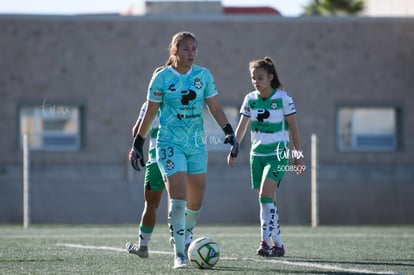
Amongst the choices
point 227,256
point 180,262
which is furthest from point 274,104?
point 180,262

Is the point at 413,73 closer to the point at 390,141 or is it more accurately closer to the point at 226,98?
the point at 390,141

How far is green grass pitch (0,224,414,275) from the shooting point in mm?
9602

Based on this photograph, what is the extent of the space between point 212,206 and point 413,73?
721 cm

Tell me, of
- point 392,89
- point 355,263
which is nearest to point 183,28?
point 392,89

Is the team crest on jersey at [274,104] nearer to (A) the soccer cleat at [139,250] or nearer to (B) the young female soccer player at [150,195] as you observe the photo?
(B) the young female soccer player at [150,195]

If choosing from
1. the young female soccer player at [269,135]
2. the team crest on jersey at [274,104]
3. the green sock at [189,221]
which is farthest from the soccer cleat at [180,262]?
the team crest on jersey at [274,104]

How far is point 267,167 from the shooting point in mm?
11641

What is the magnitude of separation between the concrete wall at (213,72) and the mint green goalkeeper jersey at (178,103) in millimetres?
17277

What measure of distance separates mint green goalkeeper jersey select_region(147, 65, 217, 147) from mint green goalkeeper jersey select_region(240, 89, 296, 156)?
2.03m

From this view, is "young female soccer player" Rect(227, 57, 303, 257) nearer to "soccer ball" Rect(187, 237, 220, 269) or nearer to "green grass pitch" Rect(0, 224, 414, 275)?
"green grass pitch" Rect(0, 224, 414, 275)

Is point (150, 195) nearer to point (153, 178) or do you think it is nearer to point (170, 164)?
point (153, 178)

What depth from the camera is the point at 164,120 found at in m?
9.72

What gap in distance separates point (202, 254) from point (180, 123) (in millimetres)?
1166

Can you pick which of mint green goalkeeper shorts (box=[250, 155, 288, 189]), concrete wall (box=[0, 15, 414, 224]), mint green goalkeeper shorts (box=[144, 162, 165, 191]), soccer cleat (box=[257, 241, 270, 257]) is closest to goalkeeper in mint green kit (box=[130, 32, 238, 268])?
mint green goalkeeper shorts (box=[144, 162, 165, 191])
